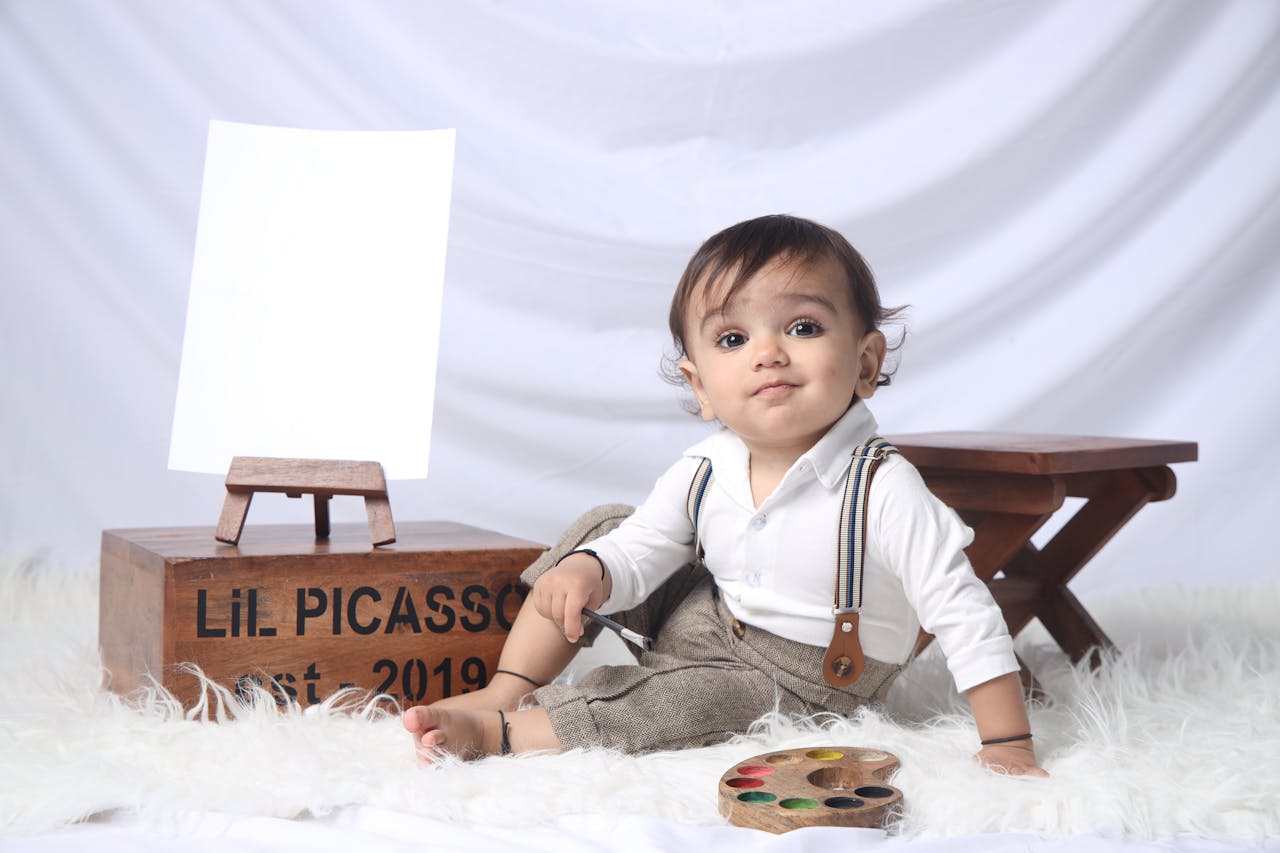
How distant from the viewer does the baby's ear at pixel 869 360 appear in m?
1.18

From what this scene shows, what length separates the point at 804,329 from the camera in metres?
1.14

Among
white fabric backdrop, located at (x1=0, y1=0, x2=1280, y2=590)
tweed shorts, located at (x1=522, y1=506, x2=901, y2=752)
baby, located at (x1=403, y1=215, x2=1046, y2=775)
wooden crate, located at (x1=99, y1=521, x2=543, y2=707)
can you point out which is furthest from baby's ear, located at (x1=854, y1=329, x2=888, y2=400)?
white fabric backdrop, located at (x1=0, y1=0, x2=1280, y2=590)

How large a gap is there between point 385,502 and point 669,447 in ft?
2.87

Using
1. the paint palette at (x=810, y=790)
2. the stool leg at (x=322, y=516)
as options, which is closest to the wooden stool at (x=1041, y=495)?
the paint palette at (x=810, y=790)

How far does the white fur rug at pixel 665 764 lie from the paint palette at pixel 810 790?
2 centimetres

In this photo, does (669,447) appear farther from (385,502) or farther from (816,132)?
(385,502)

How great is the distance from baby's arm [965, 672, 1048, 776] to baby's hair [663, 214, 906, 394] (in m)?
0.31

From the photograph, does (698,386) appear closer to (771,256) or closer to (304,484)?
(771,256)

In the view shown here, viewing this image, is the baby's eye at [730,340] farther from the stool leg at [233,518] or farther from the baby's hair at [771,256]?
the stool leg at [233,518]

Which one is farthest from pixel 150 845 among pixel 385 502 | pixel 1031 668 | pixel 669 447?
pixel 669 447

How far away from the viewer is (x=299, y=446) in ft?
4.33

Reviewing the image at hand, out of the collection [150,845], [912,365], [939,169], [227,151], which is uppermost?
[939,169]

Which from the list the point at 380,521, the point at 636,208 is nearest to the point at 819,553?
the point at 380,521

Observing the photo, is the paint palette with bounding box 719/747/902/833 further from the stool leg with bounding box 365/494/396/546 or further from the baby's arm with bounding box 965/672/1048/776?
the stool leg with bounding box 365/494/396/546
